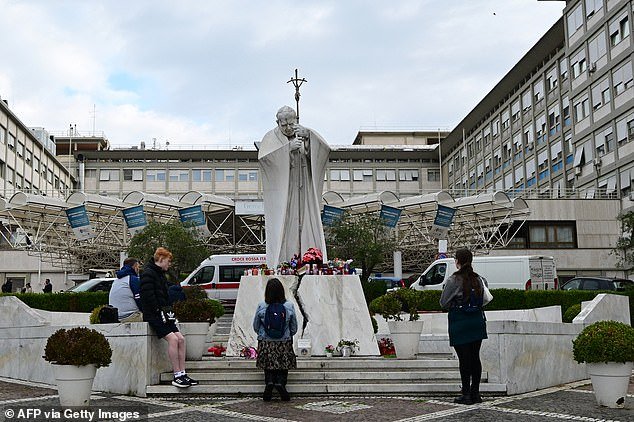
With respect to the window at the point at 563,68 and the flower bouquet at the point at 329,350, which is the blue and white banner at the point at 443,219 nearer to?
the window at the point at 563,68

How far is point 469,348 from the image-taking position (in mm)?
8547

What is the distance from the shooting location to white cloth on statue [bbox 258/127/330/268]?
47.4 feet

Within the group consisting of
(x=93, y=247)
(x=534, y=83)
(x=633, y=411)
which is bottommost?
(x=633, y=411)

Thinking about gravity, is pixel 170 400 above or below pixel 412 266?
below

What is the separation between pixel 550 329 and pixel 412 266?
40494 mm

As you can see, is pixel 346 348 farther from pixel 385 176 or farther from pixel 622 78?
pixel 385 176

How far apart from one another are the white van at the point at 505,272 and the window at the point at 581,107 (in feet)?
77.6

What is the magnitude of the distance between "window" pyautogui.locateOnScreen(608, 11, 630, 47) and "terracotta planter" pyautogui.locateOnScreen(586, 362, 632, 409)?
38067 mm

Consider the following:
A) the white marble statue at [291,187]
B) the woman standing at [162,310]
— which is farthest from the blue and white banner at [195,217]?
the woman standing at [162,310]

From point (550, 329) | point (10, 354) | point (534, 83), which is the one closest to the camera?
point (550, 329)

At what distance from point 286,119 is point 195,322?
490 cm

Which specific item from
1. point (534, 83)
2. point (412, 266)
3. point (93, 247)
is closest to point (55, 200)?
point (93, 247)

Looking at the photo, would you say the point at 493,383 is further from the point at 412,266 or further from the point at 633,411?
the point at 412,266

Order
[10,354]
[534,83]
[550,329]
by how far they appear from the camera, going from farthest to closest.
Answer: [534,83]
[10,354]
[550,329]
